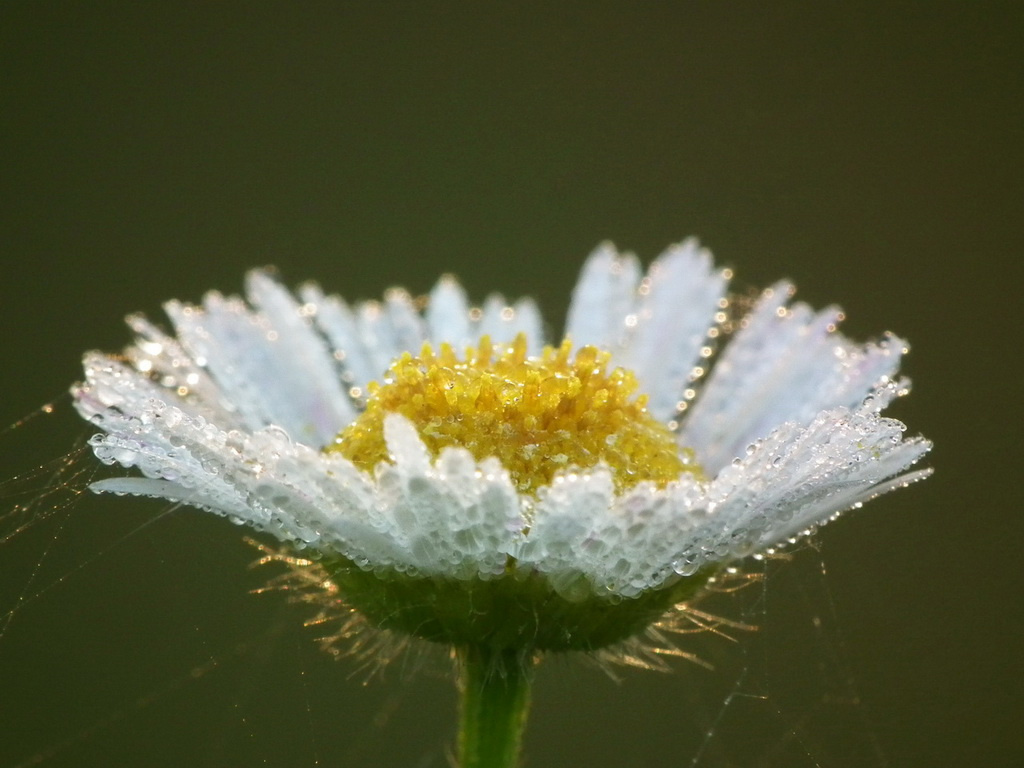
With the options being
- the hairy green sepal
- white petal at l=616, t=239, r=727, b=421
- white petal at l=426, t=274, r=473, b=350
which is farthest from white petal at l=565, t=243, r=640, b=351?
the hairy green sepal

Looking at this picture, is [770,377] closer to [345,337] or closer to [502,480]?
[345,337]

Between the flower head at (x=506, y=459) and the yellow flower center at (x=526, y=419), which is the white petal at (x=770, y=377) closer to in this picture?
the flower head at (x=506, y=459)

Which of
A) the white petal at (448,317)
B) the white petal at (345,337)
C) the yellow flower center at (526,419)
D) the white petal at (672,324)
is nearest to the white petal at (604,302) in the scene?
the white petal at (672,324)

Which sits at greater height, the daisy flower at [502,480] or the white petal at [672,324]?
the white petal at [672,324]

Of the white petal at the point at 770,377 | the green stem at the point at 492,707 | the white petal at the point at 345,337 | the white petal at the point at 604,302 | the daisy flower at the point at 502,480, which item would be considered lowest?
the green stem at the point at 492,707

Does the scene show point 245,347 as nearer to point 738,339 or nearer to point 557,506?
point 738,339

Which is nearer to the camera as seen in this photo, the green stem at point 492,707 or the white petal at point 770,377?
the green stem at point 492,707

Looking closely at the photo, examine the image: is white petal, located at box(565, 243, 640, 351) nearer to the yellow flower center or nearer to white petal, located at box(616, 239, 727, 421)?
white petal, located at box(616, 239, 727, 421)
